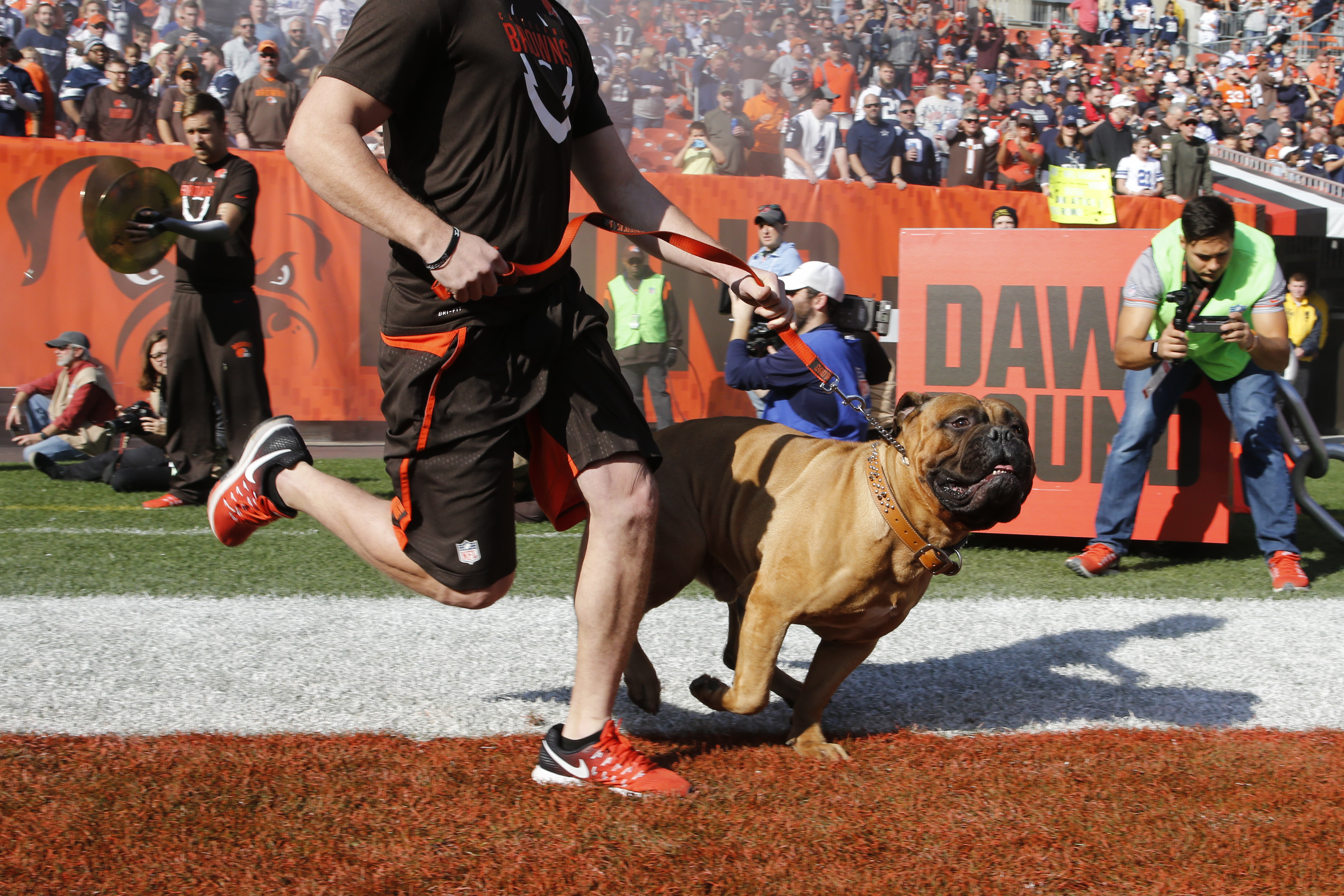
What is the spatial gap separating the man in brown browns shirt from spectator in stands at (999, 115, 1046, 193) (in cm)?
799

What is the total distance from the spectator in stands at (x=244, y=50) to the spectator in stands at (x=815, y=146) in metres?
5.75

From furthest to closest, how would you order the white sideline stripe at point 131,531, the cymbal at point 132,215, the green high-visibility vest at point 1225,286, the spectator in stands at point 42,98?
the spectator in stands at point 42,98, the cymbal at point 132,215, the white sideline stripe at point 131,531, the green high-visibility vest at point 1225,286

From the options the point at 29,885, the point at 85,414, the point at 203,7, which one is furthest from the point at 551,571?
the point at 203,7

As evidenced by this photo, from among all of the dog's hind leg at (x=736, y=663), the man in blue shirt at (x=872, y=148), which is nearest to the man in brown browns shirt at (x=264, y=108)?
the man in blue shirt at (x=872, y=148)

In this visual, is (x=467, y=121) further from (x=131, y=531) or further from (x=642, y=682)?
(x=131, y=531)

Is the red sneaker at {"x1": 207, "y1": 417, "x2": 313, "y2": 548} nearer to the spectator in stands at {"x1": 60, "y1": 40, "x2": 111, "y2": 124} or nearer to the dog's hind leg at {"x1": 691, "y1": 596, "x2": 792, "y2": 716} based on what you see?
the dog's hind leg at {"x1": 691, "y1": 596, "x2": 792, "y2": 716}

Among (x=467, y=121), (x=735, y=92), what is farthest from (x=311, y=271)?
(x=467, y=121)

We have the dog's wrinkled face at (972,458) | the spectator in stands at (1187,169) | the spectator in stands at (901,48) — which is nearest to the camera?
the dog's wrinkled face at (972,458)

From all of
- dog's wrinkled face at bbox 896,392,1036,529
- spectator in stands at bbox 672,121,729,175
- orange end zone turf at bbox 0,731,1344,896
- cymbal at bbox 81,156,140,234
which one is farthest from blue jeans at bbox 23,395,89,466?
dog's wrinkled face at bbox 896,392,1036,529

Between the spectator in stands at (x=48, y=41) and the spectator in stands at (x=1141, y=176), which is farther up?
the spectator in stands at (x=48, y=41)

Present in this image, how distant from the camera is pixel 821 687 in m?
3.20

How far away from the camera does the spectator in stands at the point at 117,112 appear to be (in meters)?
10.4

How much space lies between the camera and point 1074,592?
5434 mm

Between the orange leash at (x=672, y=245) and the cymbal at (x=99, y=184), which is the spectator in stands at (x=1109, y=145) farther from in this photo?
the orange leash at (x=672, y=245)
